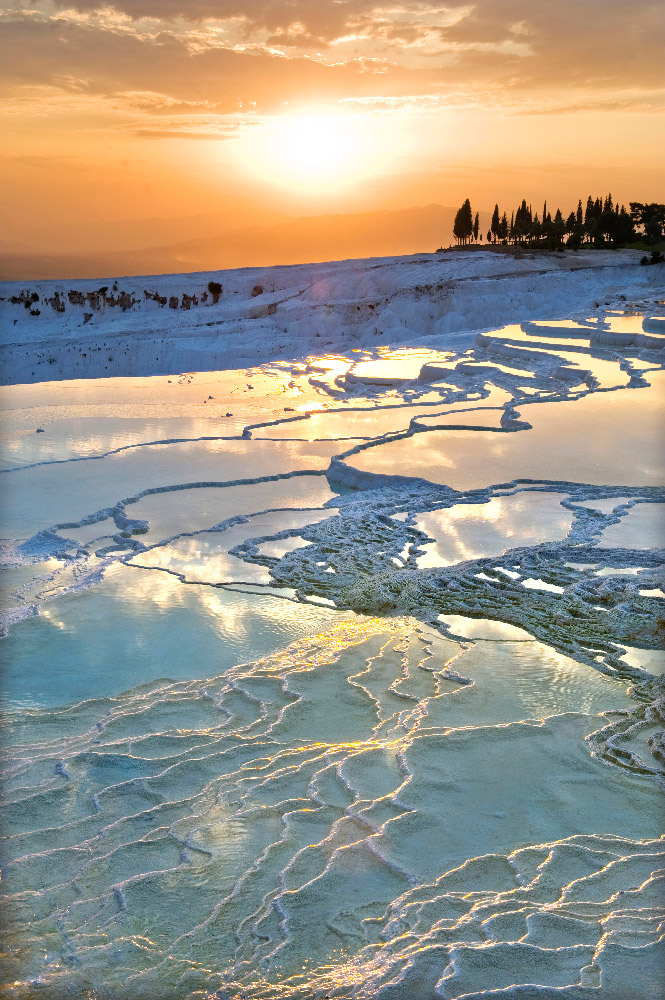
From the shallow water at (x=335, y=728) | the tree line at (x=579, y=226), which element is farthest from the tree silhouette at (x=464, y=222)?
the shallow water at (x=335, y=728)

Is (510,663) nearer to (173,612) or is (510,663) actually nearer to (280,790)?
(280,790)

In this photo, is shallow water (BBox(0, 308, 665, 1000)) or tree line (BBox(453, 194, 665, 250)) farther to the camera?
tree line (BBox(453, 194, 665, 250))

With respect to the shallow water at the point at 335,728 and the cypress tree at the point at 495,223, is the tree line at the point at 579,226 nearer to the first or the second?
the cypress tree at the point at 495,223

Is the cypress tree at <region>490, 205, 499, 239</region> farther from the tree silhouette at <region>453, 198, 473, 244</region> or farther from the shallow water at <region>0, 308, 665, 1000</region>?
the shallow water at <region>0, 308, 665, 1000</region>

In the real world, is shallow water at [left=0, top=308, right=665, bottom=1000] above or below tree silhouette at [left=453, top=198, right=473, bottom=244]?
below

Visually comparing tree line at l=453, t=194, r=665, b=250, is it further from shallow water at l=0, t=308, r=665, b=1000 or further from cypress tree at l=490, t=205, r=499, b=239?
shallow water at l=0, t=308, r=665, b=1000

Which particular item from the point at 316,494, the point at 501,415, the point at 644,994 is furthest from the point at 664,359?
the point at 644,994

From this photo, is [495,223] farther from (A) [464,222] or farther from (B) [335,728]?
(B) [335,728]

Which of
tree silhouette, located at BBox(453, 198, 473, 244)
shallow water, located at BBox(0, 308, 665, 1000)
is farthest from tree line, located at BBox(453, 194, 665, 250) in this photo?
shallow water, located at BBox(0, 308, 665, 1000)
